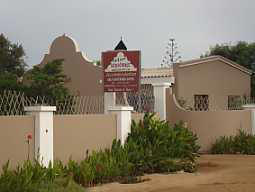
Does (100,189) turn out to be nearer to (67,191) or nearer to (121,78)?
(67,191)

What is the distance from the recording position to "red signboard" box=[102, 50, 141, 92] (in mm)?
14961

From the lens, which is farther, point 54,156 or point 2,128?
point 54,156

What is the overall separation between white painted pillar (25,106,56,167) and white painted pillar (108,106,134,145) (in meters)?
2.98

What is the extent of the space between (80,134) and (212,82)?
13.4 m

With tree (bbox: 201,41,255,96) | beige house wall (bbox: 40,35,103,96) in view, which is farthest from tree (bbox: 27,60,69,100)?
tree (bbox: 201,41,255,96)

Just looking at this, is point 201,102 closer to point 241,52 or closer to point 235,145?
point 235,145

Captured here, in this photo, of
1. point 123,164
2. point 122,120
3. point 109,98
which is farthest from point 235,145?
point 123,164

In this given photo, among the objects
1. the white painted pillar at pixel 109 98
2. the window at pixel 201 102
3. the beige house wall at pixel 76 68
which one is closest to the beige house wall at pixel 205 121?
the beige house wall at pixel 76 68

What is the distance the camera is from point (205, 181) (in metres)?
12.2

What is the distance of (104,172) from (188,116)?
8.27 m

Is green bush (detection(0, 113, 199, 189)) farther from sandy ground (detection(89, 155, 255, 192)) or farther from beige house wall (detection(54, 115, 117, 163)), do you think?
sandy ground (detection(89, 155, 255, 192))

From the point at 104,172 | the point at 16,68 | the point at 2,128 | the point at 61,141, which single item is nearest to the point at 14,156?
the point at 2,128

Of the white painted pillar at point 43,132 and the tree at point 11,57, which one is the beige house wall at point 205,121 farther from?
the tree at point 11,57

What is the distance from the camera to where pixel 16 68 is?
30.0 m
